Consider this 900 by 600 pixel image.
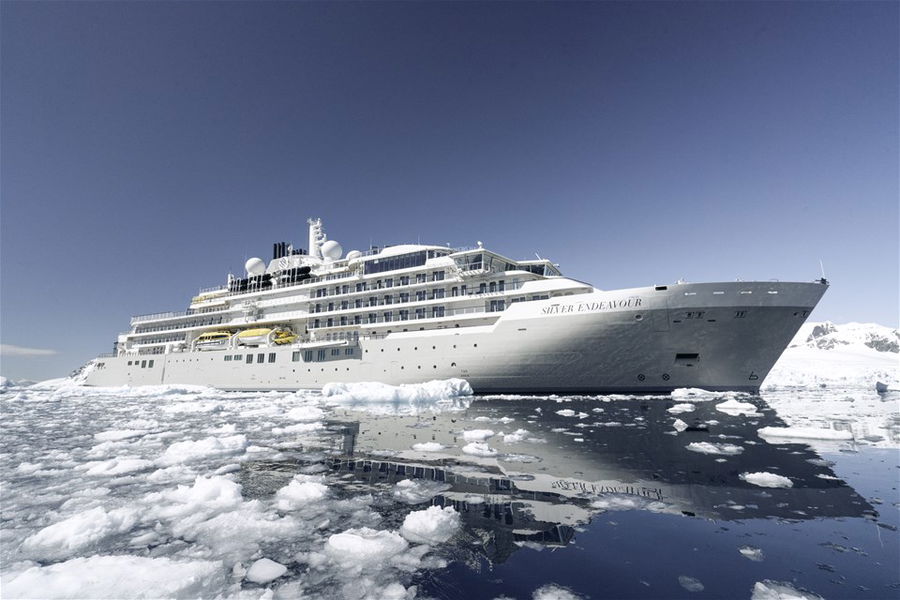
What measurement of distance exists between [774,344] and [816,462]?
1658 centimetres

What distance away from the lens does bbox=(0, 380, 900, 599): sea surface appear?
3.86m

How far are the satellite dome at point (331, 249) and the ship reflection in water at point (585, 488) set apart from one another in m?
30.3

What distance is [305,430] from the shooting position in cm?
1378

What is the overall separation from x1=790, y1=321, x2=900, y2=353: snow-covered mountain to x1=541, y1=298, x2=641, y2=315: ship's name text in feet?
417

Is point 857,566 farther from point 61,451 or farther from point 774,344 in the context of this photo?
point 774,344

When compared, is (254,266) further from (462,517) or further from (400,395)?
(462,517)

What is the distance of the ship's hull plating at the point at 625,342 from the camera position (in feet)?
67.4

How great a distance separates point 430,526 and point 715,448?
817 cm

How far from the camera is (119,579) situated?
12.8 feet

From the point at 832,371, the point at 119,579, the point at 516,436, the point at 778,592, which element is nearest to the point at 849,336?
the point at 832,371

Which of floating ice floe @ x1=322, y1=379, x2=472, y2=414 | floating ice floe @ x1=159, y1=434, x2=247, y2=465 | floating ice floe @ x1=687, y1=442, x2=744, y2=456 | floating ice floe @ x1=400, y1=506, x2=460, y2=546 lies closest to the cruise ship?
floating ice floe @ x1=322, y1=379, x2=472, y2=414

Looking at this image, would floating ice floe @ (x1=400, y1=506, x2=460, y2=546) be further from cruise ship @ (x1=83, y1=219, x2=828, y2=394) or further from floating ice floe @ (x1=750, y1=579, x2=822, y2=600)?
cruise ship @ (x1=83, y1=219, x2=828, y2=394)

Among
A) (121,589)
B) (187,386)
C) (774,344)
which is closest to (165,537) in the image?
(121,589)

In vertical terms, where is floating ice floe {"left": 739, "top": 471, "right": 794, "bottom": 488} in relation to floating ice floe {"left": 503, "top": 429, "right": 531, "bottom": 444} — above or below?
below
